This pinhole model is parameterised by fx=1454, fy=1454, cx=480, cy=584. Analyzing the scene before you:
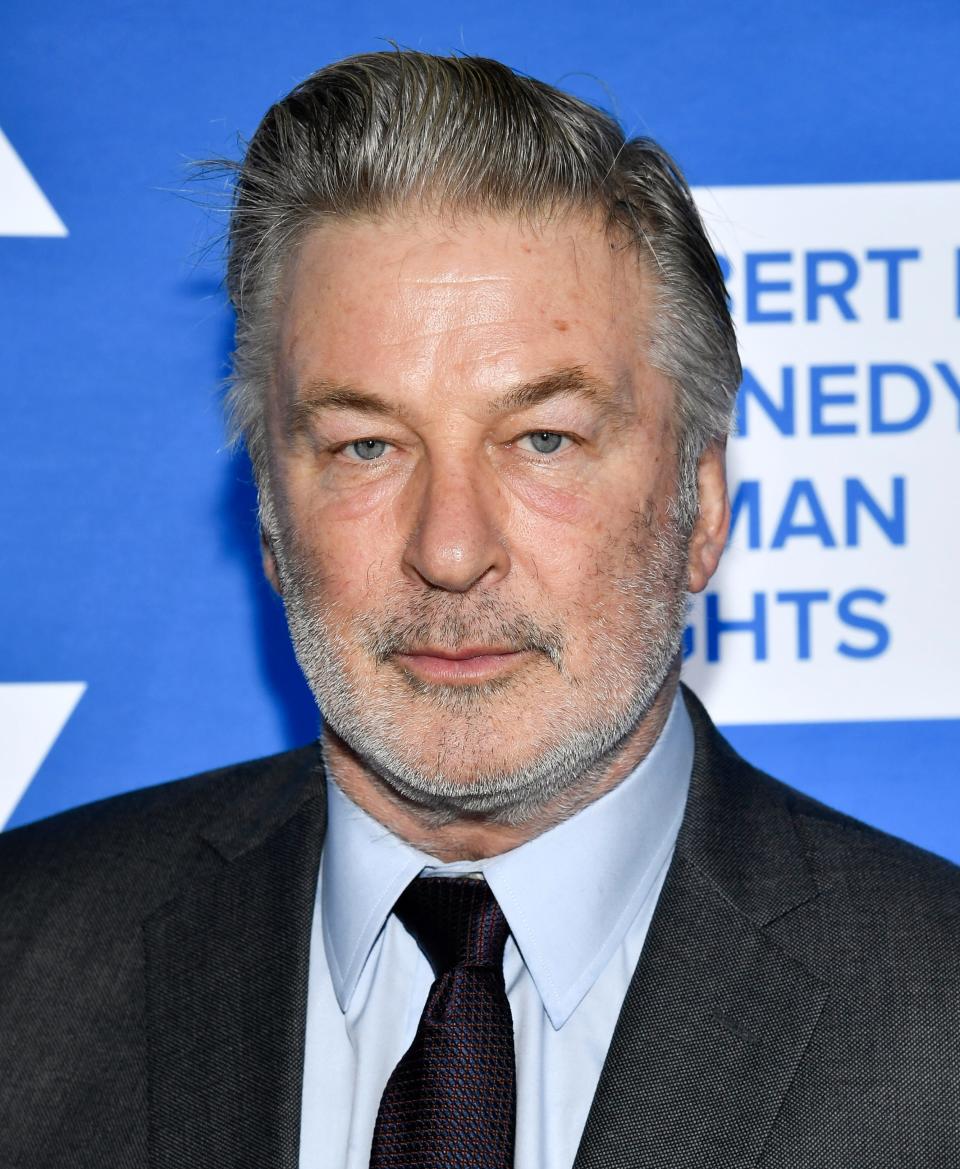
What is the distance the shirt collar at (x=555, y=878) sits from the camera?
5.78ft

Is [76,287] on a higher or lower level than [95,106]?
lower

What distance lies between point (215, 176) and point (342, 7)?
370 millimetres

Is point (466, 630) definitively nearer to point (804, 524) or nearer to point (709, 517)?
point (709, 517)

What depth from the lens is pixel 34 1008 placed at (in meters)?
1.91

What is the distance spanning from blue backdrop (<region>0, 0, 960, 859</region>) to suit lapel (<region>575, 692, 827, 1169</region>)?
0.80 m

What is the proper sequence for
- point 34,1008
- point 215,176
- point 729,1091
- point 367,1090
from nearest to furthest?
point 729,1091 < point 367,1090 < point 34,1008 < point 215,176

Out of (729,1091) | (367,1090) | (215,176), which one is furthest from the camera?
(215,176)

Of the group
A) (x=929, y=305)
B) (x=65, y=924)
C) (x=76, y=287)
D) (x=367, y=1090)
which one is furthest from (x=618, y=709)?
(x=76, y=287)

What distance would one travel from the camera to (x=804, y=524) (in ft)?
8.46

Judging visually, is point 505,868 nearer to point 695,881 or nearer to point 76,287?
point 695,881

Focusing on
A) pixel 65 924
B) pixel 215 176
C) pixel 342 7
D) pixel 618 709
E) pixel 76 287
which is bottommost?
pixel 65 924

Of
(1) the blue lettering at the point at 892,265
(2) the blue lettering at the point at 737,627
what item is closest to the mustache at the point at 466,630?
(2) the blue lettering at the point at 737,627

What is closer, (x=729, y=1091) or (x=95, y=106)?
(x=729, y=1091)

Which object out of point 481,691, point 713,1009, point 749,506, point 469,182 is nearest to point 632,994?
point 713,1009
